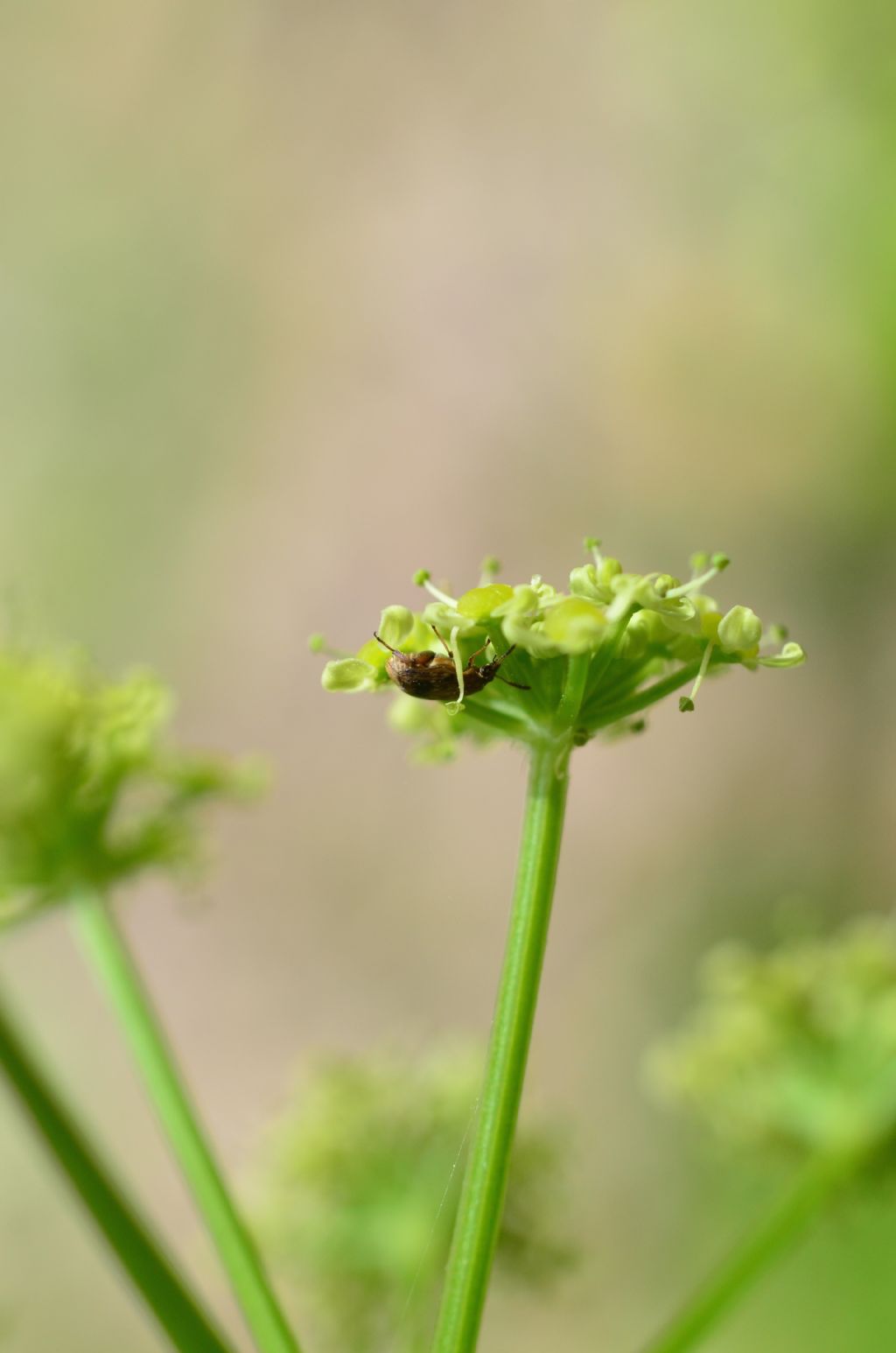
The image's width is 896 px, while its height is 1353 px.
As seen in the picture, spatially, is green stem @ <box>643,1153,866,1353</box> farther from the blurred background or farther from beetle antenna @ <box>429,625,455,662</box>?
the blurred background

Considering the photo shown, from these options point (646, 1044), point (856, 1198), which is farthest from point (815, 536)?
point (856, 1198)

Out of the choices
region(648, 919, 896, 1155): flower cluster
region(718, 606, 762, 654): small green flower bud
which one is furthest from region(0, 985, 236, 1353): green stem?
region(648, 919, 896, 1155): flower cluster

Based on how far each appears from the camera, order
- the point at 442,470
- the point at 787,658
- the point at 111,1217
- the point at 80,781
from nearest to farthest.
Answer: the point at 111,1217
the point at 787,658
the point at 80,781
the point at 442,470

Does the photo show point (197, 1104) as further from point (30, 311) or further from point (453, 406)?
point (30, 311)

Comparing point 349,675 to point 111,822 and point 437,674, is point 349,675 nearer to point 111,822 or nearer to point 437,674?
point 437,674

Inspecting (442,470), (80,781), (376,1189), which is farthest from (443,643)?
(442,470)

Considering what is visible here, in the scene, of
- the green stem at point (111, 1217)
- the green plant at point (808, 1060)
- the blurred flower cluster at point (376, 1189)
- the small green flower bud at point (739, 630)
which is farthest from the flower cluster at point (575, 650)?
the blurred flower cluster at point (376, 1189)
